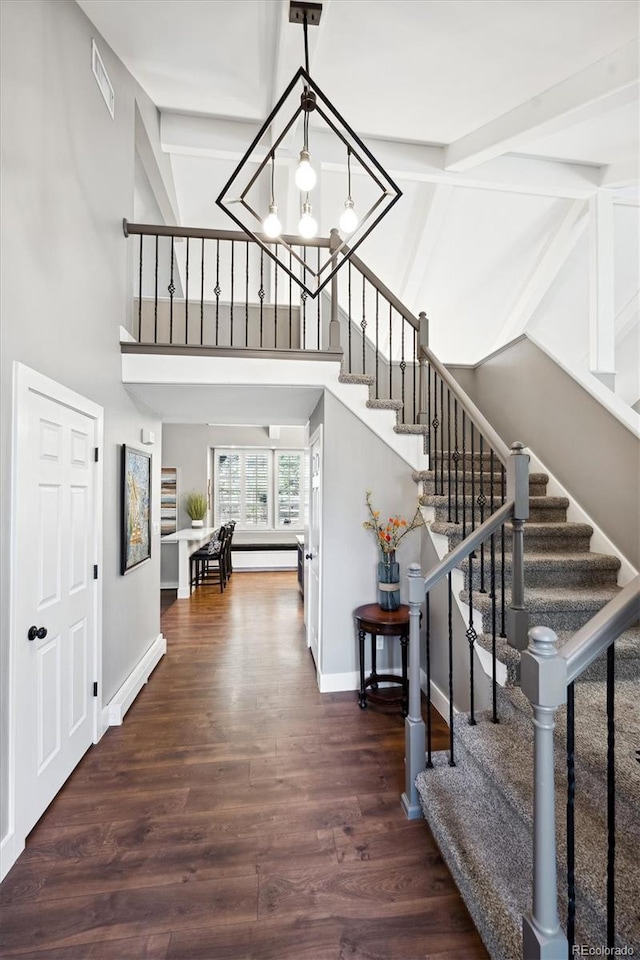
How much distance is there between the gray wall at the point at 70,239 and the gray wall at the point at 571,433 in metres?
3.36

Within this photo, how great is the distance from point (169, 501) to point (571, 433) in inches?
274

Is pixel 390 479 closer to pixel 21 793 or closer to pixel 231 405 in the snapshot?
pixel 231 405

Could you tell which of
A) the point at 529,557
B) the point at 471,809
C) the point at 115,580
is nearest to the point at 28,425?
the point at 115,580

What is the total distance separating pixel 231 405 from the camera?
4.23 m

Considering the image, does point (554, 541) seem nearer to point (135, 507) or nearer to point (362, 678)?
point (362, 678)

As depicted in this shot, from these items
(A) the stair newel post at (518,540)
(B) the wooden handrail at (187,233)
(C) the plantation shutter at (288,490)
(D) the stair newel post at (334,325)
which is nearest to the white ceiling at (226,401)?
(D) the stair newel post at (334,325)

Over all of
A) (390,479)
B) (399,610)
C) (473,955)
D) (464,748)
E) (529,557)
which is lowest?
(473,955)

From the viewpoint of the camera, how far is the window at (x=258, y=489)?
9.49m

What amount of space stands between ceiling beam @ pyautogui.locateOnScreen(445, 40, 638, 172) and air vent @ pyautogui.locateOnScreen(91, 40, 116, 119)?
312 cm

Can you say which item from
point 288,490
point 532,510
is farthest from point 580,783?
point 288,490

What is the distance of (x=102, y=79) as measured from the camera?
2.92 m

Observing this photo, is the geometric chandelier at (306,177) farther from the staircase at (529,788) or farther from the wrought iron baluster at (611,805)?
the staircase at (529,788)

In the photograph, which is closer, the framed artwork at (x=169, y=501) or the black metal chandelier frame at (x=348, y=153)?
the black metal chandelier frame at (x=348, y=153)

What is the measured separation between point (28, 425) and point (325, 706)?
268 centimetres
